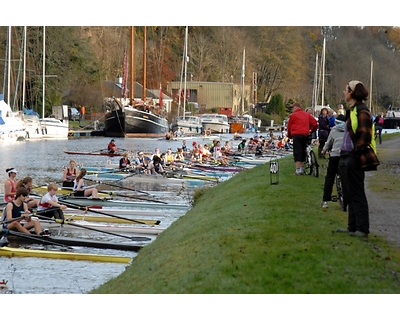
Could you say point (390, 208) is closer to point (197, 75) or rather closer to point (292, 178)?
point (292, 178)

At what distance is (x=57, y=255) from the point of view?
1422 cm

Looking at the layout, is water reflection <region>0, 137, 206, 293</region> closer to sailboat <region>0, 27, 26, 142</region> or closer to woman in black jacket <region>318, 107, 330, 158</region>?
woman in black jacket <region>318, 107, 330, 158</region>

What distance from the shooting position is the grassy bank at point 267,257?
27.1ft

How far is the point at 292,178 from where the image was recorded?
18203 mm

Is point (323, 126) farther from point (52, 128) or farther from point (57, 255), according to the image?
point (52, 128)

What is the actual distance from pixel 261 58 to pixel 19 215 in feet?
283

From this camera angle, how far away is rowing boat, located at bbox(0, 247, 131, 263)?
1396cm

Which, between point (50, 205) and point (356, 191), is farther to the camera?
point (50, 205)

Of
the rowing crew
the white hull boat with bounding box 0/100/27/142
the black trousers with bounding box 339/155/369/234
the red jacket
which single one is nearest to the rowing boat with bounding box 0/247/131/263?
the rowing crew

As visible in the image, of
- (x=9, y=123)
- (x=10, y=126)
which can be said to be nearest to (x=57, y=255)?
(x=9, y=123)

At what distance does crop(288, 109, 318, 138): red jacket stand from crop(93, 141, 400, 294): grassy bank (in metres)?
4.64

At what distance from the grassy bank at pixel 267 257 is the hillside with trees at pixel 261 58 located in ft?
215

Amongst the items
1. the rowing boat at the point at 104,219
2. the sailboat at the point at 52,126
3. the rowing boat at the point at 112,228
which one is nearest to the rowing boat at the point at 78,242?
the rowing boat at the point at 112,228

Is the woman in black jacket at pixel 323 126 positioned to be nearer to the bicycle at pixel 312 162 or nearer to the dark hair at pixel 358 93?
the bicycle at pixel 312 162
